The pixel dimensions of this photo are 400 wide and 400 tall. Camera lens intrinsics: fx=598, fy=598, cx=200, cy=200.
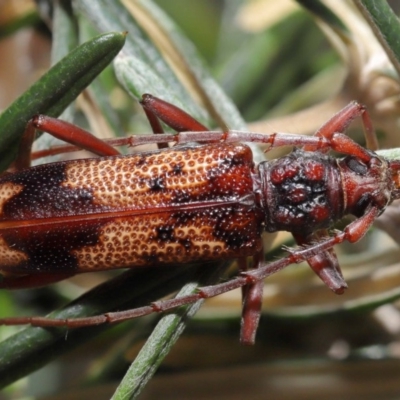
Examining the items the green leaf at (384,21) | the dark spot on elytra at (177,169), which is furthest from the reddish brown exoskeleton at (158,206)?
the green leaf at (384,21)

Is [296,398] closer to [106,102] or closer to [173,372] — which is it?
[173,372]

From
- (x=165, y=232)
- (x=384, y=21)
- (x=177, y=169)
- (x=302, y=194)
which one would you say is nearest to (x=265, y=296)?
(x=302, y=194)

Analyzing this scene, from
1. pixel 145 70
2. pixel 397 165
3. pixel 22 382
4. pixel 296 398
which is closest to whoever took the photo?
pixel 145 70

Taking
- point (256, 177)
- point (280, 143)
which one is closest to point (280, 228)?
point (256, 177)

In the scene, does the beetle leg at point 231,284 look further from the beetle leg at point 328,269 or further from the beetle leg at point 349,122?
the beetle leg at point 349,122

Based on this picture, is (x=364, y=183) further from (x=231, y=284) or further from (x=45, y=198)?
(x=45, y=198)

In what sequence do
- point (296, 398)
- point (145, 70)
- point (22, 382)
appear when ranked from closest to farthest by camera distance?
point (145, 70)
point (296, 398)
point (22, 382)
